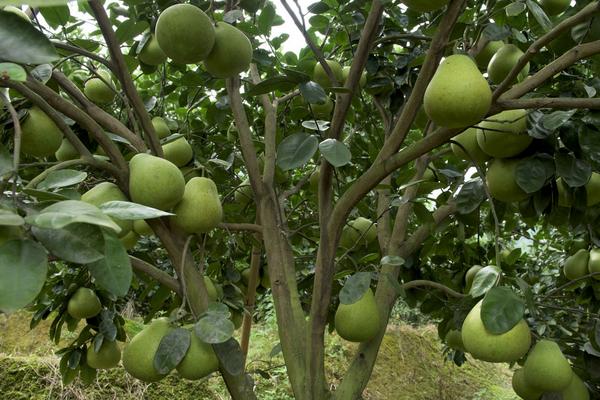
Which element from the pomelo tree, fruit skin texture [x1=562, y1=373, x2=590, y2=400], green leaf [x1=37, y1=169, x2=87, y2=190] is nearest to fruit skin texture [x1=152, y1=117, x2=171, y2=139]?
the pomelo tree

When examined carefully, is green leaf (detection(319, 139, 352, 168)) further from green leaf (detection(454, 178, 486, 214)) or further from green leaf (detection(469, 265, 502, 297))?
green leaf (detection(454, 178, 486, 214))

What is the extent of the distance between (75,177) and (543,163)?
3.32ft

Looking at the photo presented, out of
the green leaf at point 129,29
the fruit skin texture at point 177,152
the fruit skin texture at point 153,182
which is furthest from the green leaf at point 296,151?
the green leaf at point 129,29

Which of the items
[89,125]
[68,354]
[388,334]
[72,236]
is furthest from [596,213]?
[388,334]

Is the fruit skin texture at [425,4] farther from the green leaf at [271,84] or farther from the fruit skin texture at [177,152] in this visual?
the fruit skin texture at [177,152]

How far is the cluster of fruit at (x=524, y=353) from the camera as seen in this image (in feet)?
3.75

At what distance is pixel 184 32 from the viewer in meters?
1.25

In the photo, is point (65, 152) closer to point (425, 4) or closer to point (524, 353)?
point (425, 4)

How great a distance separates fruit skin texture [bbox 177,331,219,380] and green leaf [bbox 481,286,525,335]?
581mm

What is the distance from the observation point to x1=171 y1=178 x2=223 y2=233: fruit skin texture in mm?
1302

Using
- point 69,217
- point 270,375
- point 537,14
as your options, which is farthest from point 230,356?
point 270,375

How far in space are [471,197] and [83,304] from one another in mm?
1337

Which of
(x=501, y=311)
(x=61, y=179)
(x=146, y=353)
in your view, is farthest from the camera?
(x=146, y=353)

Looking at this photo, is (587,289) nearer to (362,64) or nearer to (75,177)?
(362,64)
